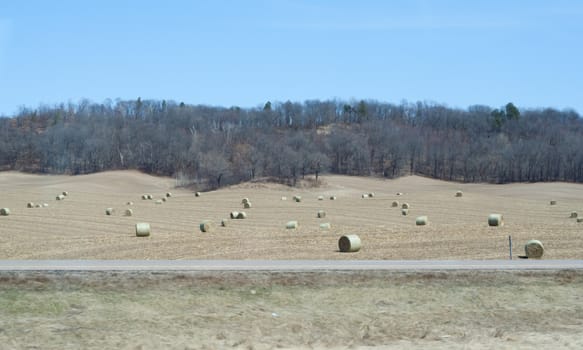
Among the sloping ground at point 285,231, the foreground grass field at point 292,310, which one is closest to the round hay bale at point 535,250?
the sloping ground at point 285,231

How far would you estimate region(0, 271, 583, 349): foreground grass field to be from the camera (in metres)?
12.2

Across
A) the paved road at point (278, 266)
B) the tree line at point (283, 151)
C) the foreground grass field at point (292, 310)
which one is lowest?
the foreground grass field at point (292, 310)

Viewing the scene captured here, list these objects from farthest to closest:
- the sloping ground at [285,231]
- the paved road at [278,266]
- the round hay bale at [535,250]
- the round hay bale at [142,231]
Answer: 1. the round hay bale at [142,231]
2. the sloping ground at [285,231]
3. the round hay bale at [535,250]
4. the paved road at [278,266]

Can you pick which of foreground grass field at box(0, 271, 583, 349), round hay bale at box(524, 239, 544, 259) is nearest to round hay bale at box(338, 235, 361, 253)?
round hay bale at box(524, 239, 544, 259)

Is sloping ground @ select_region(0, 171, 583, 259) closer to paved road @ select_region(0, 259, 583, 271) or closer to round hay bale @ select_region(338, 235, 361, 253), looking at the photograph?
round hay bale @ select_region(338, 235, 361, 253)

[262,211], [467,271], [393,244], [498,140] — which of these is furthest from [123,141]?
[467,271]

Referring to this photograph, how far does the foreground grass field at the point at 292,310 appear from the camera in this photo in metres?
12.2

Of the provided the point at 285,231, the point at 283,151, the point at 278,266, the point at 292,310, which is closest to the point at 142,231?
the point at 285,231

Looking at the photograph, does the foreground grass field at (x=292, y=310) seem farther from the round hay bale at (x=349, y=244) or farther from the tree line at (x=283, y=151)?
the tree line at (x=283, y=151)

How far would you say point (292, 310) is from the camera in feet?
46.9

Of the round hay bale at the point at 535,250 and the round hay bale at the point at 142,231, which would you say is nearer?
the round hay bale at the point at 535,250

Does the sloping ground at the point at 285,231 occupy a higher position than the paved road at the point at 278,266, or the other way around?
the paved road at the point at 278,266

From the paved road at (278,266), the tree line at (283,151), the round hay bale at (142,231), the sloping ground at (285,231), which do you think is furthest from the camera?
the tree line at (283,151)

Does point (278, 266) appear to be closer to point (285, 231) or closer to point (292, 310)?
point (292, 310)
